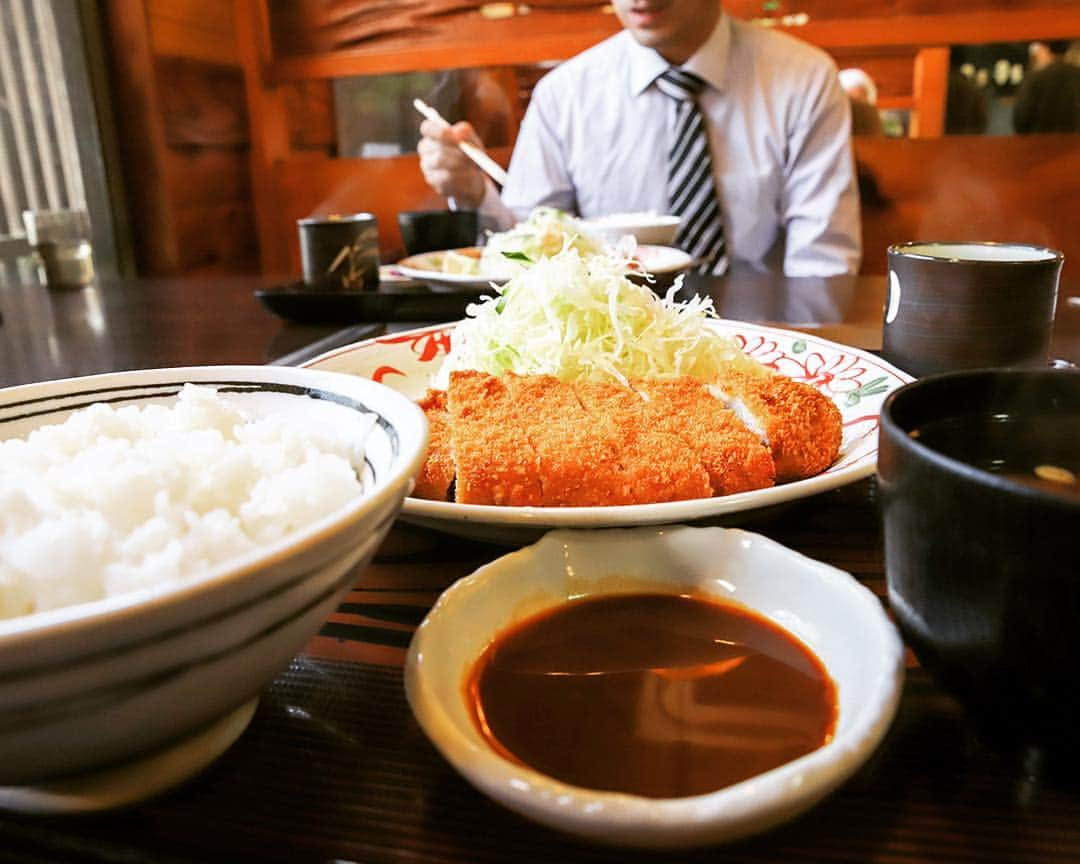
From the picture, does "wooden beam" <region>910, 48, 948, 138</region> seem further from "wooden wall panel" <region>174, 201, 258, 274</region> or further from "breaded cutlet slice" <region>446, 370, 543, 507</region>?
"breaded cutlet slice" <region>446, 370, 543, 507</region>

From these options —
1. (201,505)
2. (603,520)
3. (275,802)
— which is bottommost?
(275,802)

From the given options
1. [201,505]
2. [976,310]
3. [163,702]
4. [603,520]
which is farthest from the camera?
[976,310]

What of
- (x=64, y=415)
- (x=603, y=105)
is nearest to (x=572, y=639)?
(x=64, y=415)

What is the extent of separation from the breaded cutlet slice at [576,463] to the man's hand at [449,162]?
2850 millimetres

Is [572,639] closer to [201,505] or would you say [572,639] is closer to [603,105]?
[201,505]

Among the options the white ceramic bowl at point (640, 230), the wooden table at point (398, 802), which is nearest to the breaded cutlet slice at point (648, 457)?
the wooden table at point (398, 802)

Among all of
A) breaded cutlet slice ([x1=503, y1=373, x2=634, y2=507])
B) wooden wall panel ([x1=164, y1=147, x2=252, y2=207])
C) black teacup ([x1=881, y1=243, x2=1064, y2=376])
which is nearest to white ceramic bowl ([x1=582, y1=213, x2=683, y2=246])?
black teacup ([x1=881, y1=243, x2=1064, y2=376])

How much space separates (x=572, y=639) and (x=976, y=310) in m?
0.98

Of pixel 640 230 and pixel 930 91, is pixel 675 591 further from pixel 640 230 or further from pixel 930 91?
pixel 930 91

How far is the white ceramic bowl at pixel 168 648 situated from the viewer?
1.59 feet

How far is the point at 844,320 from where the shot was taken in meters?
2.22

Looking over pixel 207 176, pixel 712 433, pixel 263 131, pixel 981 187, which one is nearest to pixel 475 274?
pixel 712 433

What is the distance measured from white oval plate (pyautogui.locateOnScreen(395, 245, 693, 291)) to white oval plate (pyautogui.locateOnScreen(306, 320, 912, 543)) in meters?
0.52

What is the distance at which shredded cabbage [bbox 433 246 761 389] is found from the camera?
161 cm
